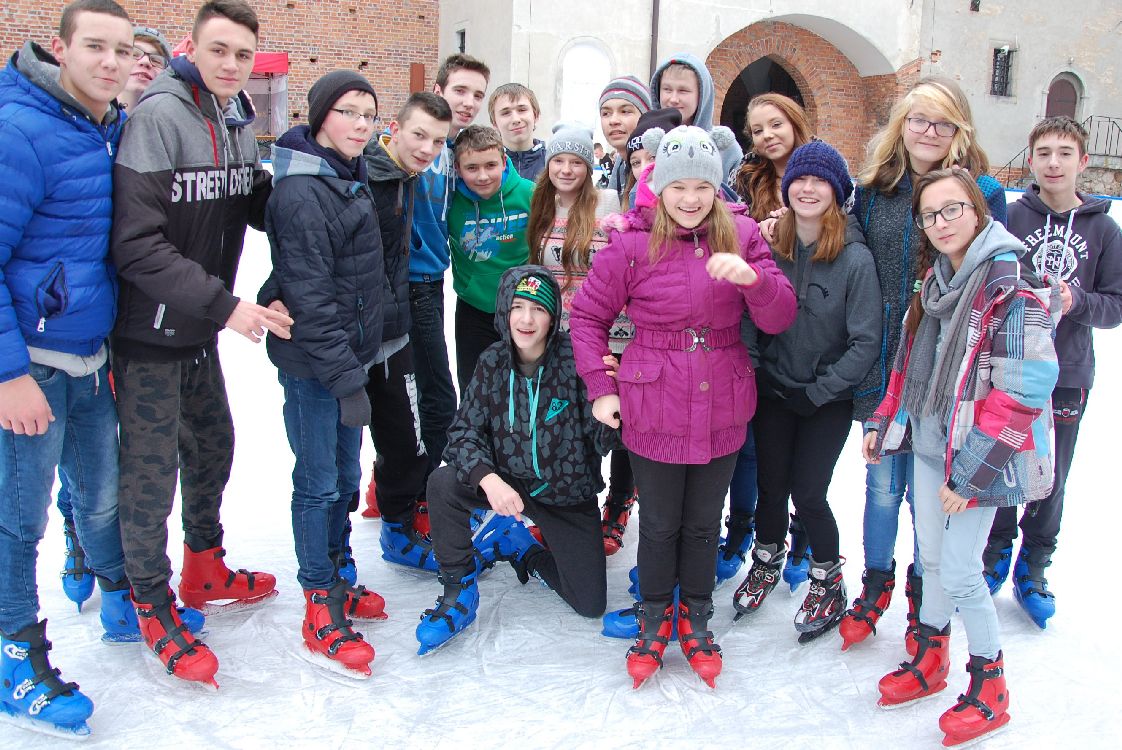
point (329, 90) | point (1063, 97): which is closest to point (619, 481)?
point (329, 90)

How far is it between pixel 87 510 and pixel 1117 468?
15.2 feet

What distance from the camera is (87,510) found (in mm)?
2355

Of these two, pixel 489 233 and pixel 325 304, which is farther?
pixel 489 233

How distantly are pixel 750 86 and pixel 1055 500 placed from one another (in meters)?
15.6

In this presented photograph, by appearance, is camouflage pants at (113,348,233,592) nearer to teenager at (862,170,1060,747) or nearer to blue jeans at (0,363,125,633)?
blue jeans at (0,363,125,633)

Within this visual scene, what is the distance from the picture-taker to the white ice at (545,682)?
87.7 inches

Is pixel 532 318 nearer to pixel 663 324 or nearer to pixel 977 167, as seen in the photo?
pixel 663 324

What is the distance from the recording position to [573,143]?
2.88 meters

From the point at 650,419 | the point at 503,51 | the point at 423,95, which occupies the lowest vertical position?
the point at 650,419

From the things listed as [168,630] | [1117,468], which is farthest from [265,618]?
[1117,468]

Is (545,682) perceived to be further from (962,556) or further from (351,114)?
(351,114)

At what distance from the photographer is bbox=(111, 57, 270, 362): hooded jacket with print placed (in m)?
2.12

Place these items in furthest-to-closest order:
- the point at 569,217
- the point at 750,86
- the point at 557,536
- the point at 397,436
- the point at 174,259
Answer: the point at 750,86 → the point at 397,436 → the point at 569,217 → the point at 557,536 → the point at 174,259

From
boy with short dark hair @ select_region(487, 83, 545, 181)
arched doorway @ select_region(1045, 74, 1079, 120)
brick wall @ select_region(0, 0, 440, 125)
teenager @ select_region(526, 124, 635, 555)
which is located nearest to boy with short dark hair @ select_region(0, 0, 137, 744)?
teenager @ select_region(526, 124, 635, 555)
